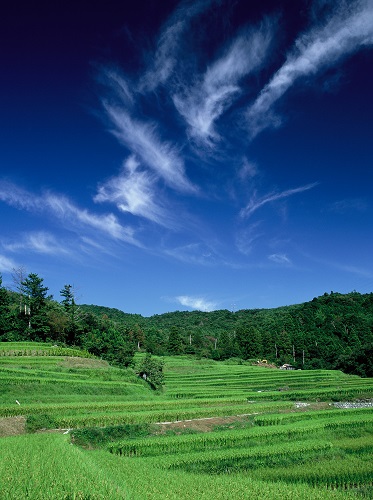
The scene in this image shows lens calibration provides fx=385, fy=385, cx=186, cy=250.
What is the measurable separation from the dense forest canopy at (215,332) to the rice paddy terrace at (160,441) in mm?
17984

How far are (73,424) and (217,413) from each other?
13245 mm

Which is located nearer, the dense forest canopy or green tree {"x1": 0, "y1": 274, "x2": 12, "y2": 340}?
Answer: green tree {"x1": 0, "y1": 274, "x2": 12, "y2": 340}

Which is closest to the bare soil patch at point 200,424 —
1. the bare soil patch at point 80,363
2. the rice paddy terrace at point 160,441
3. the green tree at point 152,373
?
the rice paddy terrace at point 160,441

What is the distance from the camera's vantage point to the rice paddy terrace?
13.4 m

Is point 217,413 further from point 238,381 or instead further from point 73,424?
Answer: point 238,381

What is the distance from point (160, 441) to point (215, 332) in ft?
436

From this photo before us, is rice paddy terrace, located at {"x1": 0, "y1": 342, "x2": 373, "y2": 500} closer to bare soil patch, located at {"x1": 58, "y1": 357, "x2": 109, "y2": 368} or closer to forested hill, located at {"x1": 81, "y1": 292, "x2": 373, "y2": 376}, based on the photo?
bare soil patch, located at {"x1": 58, "y1": 357, "x2": 109, "y2": 368}

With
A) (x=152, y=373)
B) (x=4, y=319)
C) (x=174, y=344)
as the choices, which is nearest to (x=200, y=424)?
(x=152, y=373)

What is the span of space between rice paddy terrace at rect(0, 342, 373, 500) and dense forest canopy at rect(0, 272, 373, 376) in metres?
18.0

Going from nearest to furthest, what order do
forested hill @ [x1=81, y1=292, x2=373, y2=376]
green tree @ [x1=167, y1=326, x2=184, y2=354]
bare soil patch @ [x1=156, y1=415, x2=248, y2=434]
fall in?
bare soil patch @ [x1=156, y1=415, x2=248, y2=434] → forested hill @ [x1=81, y1=292, x2=373, y2=376] → green tree @ [x1=167, y1=326, x2=184, y2=354]

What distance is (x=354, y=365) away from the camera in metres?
85.4

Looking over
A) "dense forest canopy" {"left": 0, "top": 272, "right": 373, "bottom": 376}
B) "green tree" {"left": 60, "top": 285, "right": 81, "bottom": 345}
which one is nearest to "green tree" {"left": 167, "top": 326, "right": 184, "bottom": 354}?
"dense forest canopy" {"left": 0, "top": 272, "right": 373, "bottom": 376}

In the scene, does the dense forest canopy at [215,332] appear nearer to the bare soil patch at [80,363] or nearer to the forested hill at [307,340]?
the forested hill at [307,340]

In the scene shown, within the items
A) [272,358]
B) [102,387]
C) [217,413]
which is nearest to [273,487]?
[217,413]
